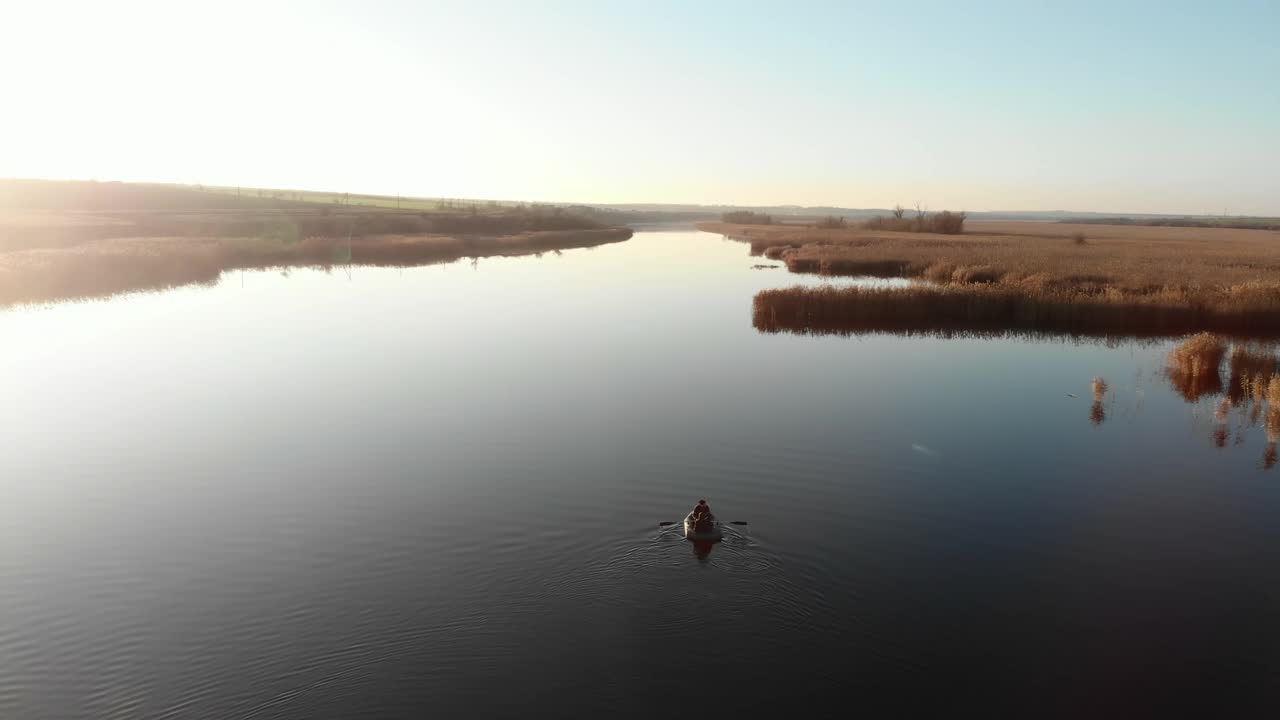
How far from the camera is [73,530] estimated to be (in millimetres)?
13547

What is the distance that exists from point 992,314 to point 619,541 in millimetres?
27399

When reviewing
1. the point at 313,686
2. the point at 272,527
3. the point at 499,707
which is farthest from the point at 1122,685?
the point at 272,527

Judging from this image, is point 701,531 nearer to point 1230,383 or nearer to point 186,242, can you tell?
point 1230,383

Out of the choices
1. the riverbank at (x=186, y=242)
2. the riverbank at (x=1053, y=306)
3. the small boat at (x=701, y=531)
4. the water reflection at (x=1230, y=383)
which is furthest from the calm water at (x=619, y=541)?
the riverbank at (x=186, y=242)

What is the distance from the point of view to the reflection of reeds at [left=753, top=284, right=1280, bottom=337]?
108ft

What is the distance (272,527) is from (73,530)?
10.5 ft

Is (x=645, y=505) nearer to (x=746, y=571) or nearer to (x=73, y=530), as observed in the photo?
(x=746, y=571)

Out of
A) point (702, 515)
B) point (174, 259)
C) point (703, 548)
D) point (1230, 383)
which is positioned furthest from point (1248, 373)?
point (174, 259)

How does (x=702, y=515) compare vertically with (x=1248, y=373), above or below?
below

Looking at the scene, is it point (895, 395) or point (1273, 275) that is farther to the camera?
point (1273, 275)

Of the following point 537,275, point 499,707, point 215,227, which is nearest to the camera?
point 499,707

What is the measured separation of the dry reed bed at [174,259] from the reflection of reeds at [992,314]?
35.0 meters

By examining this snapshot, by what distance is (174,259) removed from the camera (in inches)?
2066

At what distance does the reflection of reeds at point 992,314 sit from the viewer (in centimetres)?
3297
